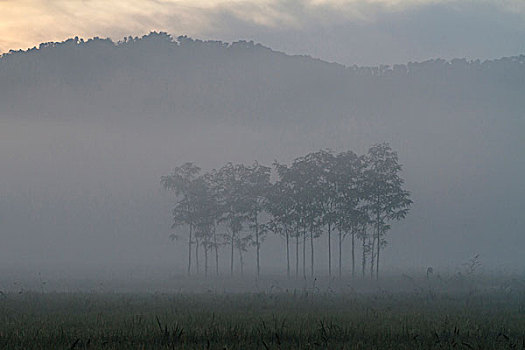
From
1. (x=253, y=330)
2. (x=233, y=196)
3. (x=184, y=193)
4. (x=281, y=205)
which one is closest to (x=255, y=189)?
(x=233, y=196)

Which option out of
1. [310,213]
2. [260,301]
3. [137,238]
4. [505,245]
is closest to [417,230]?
[505,245]

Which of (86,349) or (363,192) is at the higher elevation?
(363,192)

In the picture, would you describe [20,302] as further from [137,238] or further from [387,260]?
[137,238]

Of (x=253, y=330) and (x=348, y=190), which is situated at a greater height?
(x=348, y=190)

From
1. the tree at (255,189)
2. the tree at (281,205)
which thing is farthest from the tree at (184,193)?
the tree at (281,205)

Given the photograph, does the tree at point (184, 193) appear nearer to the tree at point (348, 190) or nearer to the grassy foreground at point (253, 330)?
the tree at point (348, 190)

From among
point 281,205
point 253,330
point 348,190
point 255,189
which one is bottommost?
point 253,330

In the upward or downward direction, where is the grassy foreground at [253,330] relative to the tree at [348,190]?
downward

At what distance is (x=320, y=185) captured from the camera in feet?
204

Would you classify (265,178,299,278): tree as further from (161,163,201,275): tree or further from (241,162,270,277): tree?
(161,163,201,275): tree

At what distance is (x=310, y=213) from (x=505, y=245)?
120 m

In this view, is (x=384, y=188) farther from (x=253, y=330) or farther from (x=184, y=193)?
(x=253, y=330)

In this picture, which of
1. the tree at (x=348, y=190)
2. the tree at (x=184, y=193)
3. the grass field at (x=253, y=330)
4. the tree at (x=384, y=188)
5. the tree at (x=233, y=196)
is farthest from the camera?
the tree at (x=184, y=193)

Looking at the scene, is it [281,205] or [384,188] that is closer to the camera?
[384,188]
